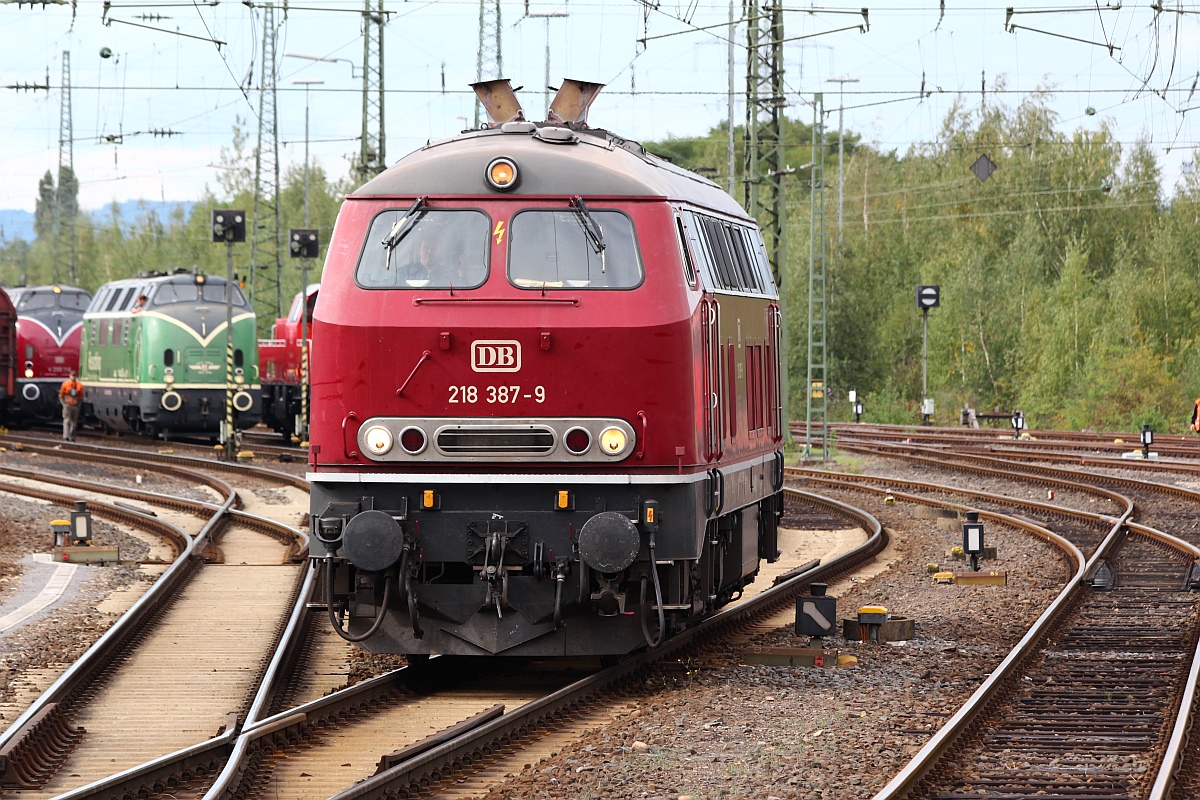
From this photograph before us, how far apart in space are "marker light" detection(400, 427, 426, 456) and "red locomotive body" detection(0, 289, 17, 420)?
30.5 metres

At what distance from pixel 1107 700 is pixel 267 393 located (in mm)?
32777

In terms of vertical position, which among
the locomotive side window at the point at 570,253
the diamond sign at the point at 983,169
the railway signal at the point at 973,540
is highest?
the diamond sign at the point at 983,169

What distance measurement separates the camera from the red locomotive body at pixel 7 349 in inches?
1511

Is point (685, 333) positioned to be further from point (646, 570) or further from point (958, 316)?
point (958, 316)

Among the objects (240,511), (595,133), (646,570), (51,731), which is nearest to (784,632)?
(646,570)

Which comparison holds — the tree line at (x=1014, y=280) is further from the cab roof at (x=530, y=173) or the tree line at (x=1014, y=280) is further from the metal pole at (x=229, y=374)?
the cab roof at (x=530, y=173)

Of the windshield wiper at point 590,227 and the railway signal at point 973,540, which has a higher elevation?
the windshield wiper at point 590,227

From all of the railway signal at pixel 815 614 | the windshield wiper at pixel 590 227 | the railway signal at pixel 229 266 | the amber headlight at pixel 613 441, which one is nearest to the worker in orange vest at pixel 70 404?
the railway signal at pixel 229 266

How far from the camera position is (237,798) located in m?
7.82

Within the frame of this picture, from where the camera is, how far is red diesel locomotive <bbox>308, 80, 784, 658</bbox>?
33.9ft

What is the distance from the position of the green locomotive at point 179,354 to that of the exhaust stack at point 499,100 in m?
24.0

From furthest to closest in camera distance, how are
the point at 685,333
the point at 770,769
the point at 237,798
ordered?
the point at 685,333 < the point at 770,769 < the point at 237,798

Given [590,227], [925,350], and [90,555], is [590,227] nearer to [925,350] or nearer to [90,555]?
[90,555]

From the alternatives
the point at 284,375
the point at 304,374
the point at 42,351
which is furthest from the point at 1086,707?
the point at 42,351
